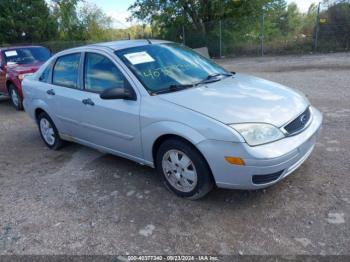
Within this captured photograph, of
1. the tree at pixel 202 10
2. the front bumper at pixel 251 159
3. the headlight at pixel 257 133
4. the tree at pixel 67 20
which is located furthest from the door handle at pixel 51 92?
the tree at pixel 67 20

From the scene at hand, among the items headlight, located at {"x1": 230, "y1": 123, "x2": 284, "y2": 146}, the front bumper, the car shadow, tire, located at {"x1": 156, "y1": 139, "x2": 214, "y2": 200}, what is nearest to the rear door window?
the car shadow

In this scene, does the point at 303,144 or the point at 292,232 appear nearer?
the point at 292,232

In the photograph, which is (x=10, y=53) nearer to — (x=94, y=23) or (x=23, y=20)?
(x=23, y=20)

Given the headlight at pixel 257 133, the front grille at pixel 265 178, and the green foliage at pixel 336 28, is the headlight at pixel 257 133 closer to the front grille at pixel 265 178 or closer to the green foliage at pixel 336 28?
the front grille at pixel 265 178

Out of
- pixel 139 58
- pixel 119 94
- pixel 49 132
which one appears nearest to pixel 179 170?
pixel 119 94

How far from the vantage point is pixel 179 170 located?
354 cm

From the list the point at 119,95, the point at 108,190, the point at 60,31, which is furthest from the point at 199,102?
the point at 60,31

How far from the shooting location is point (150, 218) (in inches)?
133

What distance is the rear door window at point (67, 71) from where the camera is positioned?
4.65 m

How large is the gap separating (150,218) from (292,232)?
4.47 ft

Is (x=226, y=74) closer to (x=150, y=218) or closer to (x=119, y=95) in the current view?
(x=119, y=95)

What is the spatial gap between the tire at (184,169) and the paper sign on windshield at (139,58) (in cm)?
110

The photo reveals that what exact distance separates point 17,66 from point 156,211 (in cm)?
747

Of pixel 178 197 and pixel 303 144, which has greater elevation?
pixel 303 144
